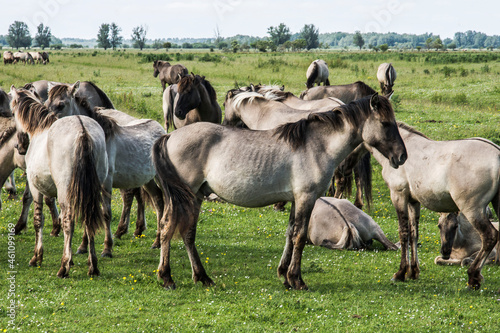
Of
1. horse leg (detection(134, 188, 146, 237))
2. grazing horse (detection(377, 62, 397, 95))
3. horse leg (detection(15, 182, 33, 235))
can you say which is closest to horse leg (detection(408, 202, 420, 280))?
horse leg (detection(134, 188, 146, 237))

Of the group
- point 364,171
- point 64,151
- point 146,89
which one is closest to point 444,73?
point 146,89

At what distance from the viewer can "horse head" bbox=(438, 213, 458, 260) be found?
314 inches

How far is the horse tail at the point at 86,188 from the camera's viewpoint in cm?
655

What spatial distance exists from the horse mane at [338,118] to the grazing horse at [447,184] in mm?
919

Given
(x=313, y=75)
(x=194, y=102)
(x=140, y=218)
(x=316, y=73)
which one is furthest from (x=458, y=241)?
(x=316, y=73)

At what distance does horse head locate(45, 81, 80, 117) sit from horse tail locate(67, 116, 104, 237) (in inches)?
65.9

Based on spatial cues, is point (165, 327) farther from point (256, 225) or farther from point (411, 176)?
point (256, 225)

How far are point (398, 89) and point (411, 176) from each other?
2201cm

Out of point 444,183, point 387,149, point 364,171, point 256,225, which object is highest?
point 387,149

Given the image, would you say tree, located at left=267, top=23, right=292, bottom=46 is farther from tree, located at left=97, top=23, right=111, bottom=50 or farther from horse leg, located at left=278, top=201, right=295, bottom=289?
horse leg, located at left=278, top=201, right=295, bottom=289

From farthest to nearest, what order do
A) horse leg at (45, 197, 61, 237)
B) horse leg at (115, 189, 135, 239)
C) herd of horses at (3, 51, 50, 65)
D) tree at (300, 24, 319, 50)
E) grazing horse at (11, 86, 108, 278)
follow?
tree at (300, 24, 319, 50) → herd of horses at (3, 51, 50, 65) → horse leg at (115, 189, 135, 239) → horse leg at (45, 197, 61, 237) → grazing horse at (11, 86, 108, 278)

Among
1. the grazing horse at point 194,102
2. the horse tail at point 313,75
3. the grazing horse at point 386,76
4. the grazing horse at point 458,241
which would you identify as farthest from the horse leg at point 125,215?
the grazing horse at point 386,76

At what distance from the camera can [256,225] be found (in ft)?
34.6

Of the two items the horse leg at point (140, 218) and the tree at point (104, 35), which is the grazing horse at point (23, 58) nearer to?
the horse leg at point (140, 218)
